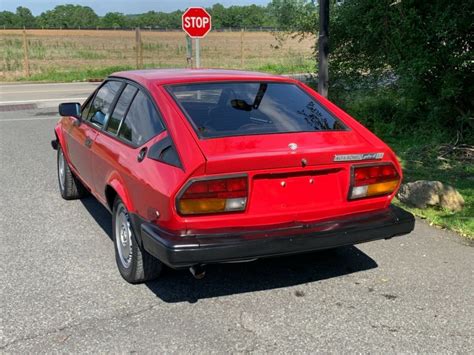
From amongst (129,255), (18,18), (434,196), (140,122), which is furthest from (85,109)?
(18,18)

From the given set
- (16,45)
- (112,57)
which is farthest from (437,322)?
(16,45)

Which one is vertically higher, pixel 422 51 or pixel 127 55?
pixel 422 51

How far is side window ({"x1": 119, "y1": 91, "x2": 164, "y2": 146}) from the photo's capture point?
11.9 feet

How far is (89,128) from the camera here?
15.8 ft

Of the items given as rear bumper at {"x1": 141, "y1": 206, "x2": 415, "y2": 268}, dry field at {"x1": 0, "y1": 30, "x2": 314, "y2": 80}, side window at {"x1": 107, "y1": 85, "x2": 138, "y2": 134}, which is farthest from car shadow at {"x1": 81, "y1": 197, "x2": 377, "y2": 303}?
dry field at {"x1": 0, "y1": 30, "x2": 314, "y2": 80}

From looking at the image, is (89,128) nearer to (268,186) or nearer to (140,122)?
(140,122)

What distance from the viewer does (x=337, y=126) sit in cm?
389

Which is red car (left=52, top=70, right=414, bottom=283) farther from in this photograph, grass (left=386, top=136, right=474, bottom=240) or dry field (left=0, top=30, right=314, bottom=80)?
dry field (left=0, top=30, right=314, bottom=80)

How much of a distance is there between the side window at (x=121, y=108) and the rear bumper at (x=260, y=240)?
3.87 feet

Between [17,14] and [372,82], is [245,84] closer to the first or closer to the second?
[372,82]

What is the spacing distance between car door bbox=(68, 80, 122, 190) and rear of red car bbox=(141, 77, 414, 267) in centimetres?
98

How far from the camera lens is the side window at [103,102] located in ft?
15.0

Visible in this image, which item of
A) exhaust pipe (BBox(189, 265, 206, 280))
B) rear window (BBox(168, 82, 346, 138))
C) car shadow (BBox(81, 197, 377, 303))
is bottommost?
car shadow (BBox(81, 197, 377, 303))

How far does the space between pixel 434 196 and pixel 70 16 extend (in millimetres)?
128047
